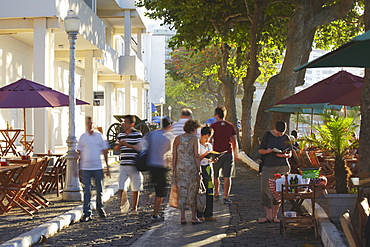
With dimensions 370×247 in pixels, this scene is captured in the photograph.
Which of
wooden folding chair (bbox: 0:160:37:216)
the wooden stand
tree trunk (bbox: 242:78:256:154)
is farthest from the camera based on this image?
tree trunk (bbox: 242:78:256:154)

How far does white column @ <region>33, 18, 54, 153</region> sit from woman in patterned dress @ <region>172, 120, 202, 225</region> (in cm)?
838

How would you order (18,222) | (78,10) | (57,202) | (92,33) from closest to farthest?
(18,222), (57,202), (78,10), (92,33)

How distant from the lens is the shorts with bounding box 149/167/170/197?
9992 millimetres

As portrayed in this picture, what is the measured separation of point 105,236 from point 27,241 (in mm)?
1251

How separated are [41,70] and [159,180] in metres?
8.24

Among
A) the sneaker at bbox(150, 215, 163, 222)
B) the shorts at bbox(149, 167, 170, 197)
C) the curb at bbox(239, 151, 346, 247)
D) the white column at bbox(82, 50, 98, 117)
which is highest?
the white column at bbox(82, 50, 98, 117)

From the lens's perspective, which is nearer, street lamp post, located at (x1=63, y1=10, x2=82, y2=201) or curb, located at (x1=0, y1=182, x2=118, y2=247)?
curb, located at (x1=0, y1=182, x2=118, y2=247)

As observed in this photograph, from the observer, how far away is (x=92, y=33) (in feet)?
70.8

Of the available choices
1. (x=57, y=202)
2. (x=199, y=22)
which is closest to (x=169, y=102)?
(x=199, y=22)

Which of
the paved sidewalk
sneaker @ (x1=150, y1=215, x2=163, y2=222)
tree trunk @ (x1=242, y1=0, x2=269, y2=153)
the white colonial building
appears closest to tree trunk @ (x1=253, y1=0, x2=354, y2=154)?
tree trunk @ (x1=242, y1=0, x2=269, y2=153)

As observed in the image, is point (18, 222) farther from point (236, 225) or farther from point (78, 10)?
point (78, 10)

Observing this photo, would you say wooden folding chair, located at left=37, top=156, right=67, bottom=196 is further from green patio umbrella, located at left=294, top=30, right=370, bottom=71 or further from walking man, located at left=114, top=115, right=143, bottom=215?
green patio umbrella, located at left=294, top=30, right=370, bottom=71

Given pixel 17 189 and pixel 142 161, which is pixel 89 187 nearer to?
pixel 142 161

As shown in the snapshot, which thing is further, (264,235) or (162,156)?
(162,156)
